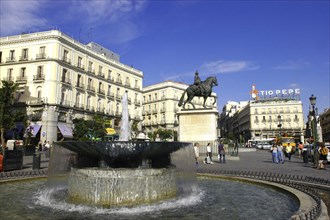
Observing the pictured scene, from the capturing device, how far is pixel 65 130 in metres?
43.6

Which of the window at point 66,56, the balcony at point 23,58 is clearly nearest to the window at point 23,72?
the balcony at point 23,58

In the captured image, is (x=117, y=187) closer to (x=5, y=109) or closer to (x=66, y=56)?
(x=5, y=109)

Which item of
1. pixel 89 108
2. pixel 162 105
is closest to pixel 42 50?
pixel 89 108

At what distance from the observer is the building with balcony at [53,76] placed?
137 ft

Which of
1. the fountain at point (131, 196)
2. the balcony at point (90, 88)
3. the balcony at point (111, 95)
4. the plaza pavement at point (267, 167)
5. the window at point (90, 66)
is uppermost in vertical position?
the window at point (90, 66)

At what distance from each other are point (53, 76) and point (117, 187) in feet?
132

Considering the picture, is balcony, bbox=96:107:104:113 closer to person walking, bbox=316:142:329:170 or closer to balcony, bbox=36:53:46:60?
balcony, bbox=36:53:46:60

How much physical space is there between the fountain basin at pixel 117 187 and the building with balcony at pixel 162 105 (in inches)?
2518

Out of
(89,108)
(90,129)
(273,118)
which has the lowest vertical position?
(90,129)

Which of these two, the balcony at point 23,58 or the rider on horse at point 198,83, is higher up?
the balcony at point 23,58

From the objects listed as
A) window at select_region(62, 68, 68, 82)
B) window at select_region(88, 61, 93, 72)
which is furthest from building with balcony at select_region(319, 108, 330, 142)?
window at select_region(62, 68, 68, 82)

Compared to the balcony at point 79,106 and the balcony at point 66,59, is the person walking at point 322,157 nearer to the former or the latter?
the balcony at point 79,106

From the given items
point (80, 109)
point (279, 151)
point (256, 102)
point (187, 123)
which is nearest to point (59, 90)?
point (80, 109)

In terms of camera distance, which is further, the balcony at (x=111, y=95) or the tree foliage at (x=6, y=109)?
the balcony at (x=111, y=95)
